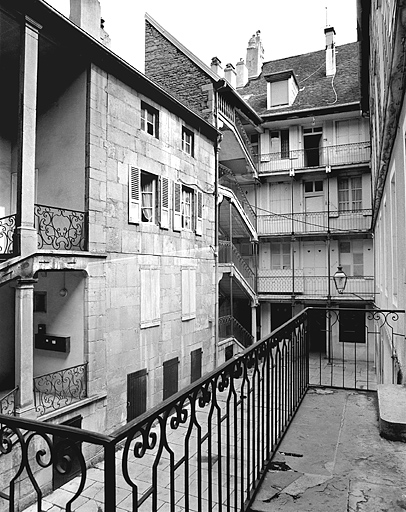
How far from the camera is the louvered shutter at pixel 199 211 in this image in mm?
16453

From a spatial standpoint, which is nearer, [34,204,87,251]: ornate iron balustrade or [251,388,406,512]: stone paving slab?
[251,388,406,512]: stone paving slab

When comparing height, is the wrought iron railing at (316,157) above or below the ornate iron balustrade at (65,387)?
above

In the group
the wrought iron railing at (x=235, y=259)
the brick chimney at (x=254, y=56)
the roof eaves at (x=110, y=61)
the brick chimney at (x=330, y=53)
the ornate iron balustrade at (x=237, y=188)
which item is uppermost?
the brick chimney at (x=254, y=56)

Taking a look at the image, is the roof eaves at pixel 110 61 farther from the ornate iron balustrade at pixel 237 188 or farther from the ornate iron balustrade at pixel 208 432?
the ornate iron balustrade at pixel 208 432

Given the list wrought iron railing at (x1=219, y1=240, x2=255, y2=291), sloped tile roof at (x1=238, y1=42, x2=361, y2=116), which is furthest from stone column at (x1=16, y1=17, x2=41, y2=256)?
sloped tile roof at (x1=238, y1=42, x2=361, y2=116)

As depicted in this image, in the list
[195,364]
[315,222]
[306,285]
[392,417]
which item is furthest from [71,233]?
[315,222]

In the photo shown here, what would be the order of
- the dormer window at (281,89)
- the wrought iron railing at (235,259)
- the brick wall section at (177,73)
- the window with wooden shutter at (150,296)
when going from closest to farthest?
1. the window with wooden shutter at (150,296)
2. the brick wall section at (177,73)
3. the wrought iron railing at (235,259)
4. the dormer window at (281,89)

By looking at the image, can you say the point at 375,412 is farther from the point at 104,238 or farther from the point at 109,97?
the point at 109,97

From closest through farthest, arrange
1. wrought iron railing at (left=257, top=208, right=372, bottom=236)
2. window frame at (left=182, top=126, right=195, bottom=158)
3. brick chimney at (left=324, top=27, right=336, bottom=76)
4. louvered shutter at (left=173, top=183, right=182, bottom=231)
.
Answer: louvered shutter at (left=173, top=183, right=182, bottom=231) → window frame at (left=182, top=126, right=195, bottom=158) → wrought iron railing at (left=257, top=208, right=372, bottom=236) → brick chimney at (left=324, top=27, right=336, bottom=76)

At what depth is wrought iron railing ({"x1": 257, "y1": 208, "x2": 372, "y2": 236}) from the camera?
2239 cm

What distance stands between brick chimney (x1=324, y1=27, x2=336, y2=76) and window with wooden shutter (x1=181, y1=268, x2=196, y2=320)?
17.0 m

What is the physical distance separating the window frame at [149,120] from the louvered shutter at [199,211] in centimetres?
324

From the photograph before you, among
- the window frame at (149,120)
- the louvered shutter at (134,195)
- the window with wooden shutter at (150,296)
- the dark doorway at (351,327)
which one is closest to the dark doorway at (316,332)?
the dark doorway at (351,327)

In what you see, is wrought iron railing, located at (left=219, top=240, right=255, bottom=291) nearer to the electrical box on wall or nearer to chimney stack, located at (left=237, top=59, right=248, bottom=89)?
the electrical box on wall
